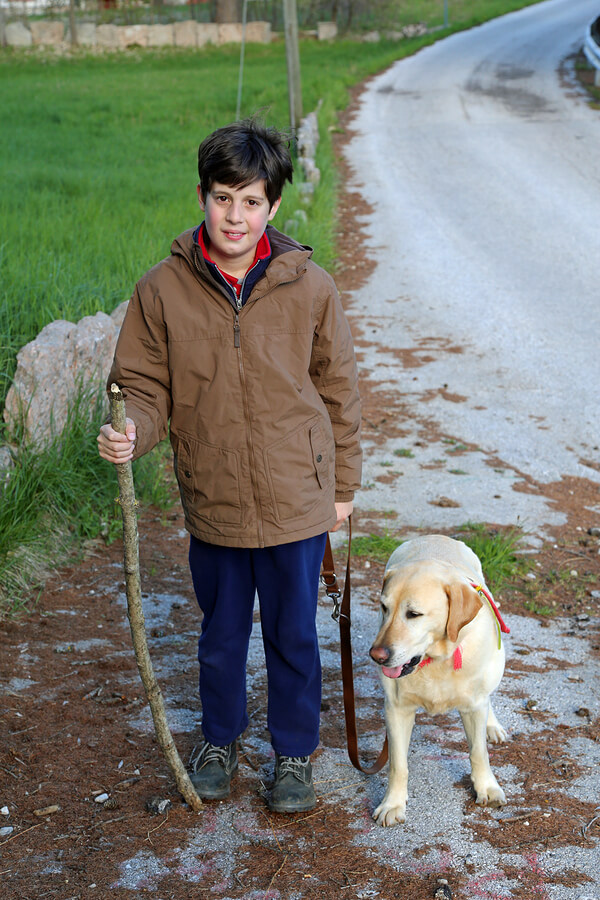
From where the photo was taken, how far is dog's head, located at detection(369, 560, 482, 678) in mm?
2748

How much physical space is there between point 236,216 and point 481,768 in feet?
→ 6.36

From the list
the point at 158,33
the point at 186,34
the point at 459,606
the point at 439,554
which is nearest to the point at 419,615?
the point at 459,606

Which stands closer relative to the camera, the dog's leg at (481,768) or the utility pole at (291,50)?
the dog's leg at (481,768)

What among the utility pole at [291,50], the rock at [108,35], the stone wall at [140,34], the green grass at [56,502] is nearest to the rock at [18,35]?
the stone wall at [140,34]

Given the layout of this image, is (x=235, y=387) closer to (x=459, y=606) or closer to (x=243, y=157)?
(x=243, y=157)

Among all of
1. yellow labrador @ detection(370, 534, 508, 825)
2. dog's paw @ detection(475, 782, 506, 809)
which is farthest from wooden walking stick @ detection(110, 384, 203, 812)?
dog's paw @ detection(475, 782, 506, 809)

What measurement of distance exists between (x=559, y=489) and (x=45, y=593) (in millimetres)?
3116

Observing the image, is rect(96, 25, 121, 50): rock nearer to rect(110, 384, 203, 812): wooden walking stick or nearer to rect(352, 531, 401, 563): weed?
rect(352, 531, 401, 563): weed

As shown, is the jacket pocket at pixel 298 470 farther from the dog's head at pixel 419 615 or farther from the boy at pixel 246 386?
the dog's head at pixel 419 615

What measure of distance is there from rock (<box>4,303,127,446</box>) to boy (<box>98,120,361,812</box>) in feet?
6.82

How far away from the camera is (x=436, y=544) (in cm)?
327

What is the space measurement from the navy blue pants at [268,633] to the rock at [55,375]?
2.06 meters

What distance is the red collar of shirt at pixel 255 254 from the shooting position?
2836 millimetres

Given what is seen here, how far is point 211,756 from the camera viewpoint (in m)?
3.20
